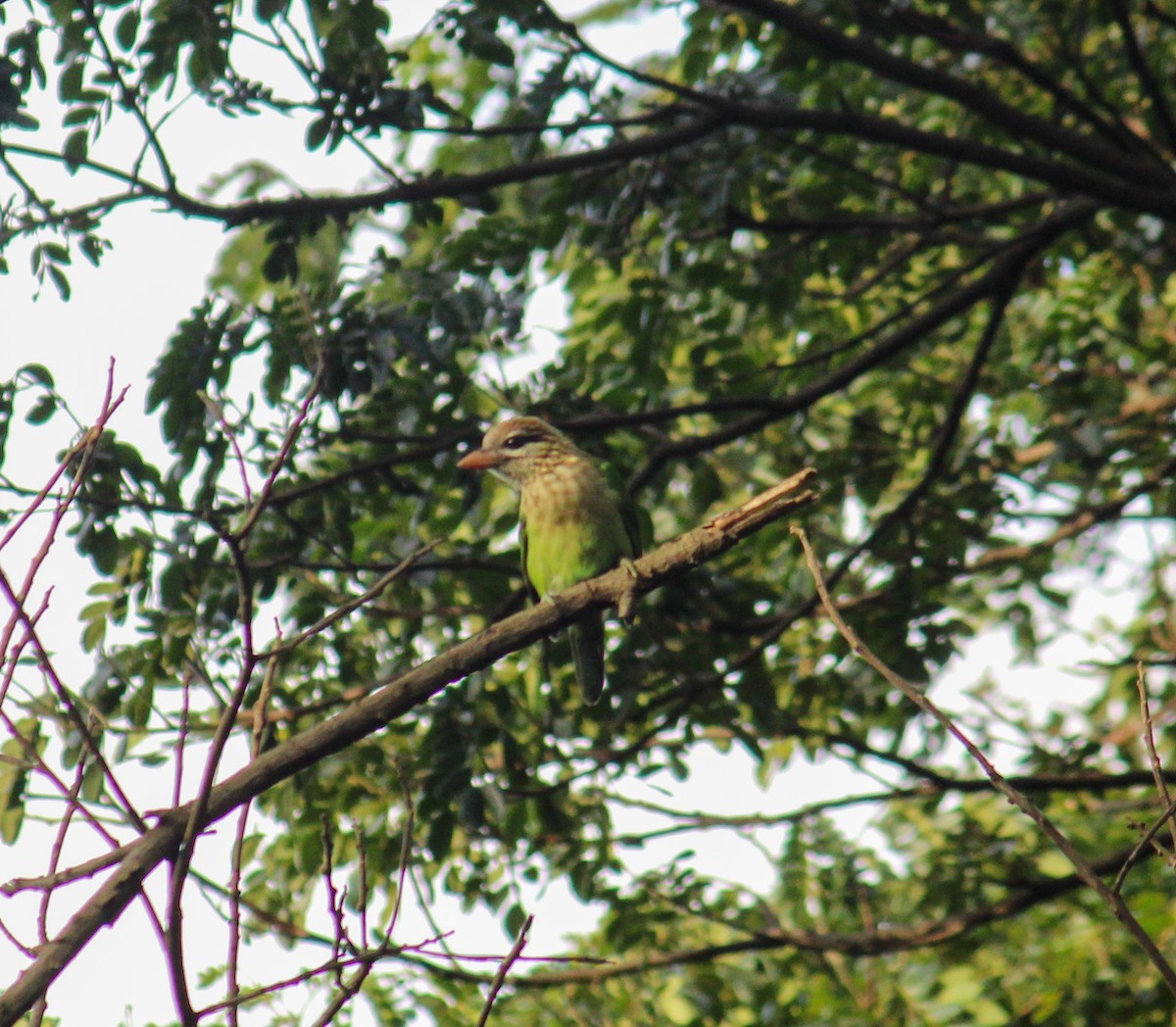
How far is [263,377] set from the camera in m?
4.87

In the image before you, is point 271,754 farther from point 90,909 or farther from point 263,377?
point 263,377

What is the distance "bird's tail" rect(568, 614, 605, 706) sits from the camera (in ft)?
17.2

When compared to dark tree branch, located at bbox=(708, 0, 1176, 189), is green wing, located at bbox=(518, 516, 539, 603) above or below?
below

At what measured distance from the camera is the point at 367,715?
274 centimetres

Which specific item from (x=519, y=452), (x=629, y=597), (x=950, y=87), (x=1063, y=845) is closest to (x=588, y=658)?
(x=519, y=452)

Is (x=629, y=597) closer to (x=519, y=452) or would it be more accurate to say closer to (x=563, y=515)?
(x=563, y=515)

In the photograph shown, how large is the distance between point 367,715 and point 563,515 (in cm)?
237

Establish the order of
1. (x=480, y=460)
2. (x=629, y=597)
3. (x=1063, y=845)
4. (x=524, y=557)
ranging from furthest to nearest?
(x=524, y=557) → (x=480, y=460) → (x=629, y=597) → (x=1063, y=845)

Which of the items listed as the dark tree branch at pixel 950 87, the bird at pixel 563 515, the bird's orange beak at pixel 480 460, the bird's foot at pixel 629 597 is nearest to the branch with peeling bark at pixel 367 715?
the bird's foot at pixel 629 597

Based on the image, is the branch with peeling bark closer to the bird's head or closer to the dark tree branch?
the bird's head

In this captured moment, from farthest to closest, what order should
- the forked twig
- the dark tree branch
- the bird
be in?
the bird → the dark tree branch → the forked twig

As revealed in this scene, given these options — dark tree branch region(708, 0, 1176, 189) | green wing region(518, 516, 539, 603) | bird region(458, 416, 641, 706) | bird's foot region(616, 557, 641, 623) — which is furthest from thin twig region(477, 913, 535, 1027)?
dark tree branch region(708, 0, 1176, 189)

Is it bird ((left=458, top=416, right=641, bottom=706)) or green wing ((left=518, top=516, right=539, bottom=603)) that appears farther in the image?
green wing ((left=518, top=516, right=539, bottom=603))

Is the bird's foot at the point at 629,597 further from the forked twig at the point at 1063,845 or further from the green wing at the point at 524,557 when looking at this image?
the green wing at the point at 524,557
